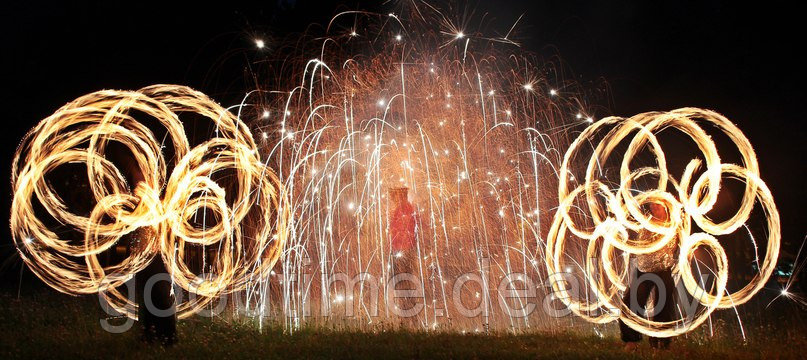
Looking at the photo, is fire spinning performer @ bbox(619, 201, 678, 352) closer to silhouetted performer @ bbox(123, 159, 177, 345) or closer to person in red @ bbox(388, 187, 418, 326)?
person in red @ bbox(388, 187, 418, 326)

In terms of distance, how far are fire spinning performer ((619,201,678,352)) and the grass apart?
17 cm

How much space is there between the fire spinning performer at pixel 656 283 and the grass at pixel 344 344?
0.17 m

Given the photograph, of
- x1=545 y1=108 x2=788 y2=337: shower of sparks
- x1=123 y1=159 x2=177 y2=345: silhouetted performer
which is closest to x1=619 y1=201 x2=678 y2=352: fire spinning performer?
x1=545 y1=108 x2=788 y2=337: shower of sparks

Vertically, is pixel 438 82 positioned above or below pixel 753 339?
above

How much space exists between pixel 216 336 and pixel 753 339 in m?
6.90

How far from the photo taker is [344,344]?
8039 millimetres

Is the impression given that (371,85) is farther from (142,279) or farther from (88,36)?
(88,36)

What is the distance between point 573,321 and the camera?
33.7 ft

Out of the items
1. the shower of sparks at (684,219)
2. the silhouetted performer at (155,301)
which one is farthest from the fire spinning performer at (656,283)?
the silhouetted performer at (155,301)

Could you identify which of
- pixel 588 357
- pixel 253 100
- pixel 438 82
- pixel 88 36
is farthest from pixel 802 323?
pixel 88 36

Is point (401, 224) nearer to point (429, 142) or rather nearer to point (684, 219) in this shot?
point (429, 142)

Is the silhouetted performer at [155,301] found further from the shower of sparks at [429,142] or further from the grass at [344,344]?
the shower of sparks at [429,142]

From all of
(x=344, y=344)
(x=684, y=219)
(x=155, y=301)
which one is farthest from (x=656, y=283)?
(x=155, y=301)

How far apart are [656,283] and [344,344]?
148 inches
